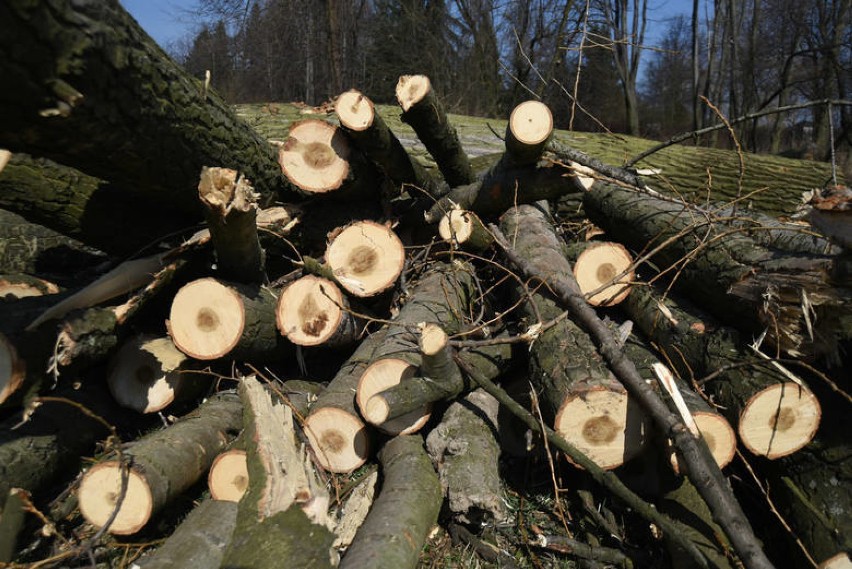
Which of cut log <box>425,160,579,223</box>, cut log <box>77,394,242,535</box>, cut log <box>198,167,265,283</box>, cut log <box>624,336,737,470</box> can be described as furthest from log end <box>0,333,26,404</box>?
cut log <box>624,336,737,470</box>

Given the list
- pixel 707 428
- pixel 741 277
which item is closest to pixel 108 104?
pixel 707 428

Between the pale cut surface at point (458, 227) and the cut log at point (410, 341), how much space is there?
205 mm

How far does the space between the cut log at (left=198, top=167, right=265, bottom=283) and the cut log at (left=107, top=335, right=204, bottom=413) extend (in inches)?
23.0

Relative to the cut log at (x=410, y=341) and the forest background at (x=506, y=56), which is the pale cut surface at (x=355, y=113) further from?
the forest background at (x=506, y=56)

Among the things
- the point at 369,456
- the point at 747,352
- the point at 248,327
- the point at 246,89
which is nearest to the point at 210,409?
the point at 248,327

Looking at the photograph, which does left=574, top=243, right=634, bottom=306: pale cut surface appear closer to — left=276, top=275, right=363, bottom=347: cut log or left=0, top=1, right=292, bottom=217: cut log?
left=276, top=275, right=363, bottom=347: cut log

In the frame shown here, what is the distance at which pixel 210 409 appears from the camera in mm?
2986

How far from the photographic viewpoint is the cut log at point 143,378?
10.0 ft

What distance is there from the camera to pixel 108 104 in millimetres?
2113

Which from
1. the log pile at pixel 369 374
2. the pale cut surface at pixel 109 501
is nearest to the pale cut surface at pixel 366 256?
the log pile at pixel 369 374

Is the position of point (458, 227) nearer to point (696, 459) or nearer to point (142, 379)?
point (696, 459)

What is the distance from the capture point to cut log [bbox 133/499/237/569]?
215 centimetres

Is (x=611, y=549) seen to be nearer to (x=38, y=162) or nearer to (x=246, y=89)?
(x=38, y=162)

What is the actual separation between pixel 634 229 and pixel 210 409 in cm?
297
